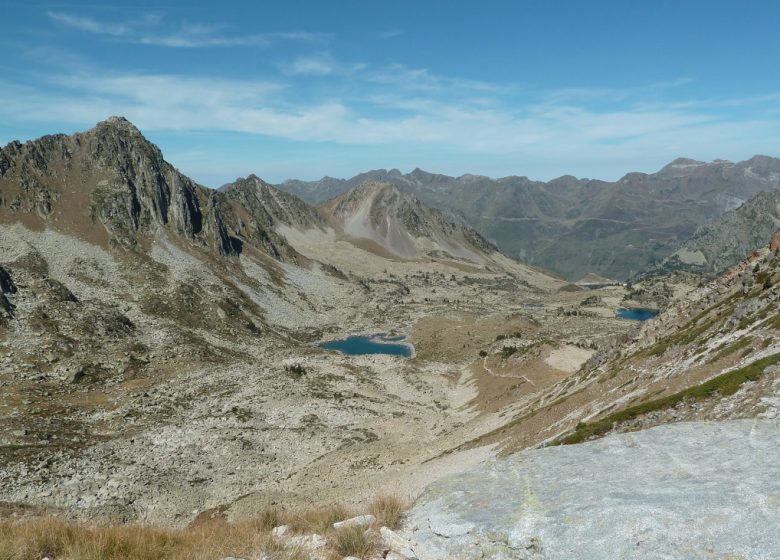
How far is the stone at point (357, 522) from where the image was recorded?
11.7 metres

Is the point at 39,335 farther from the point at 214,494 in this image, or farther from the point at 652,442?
the point at 652,442

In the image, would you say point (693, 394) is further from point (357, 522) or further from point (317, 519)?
point (317, 519)

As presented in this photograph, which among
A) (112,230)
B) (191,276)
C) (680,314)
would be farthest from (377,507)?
(112,230)

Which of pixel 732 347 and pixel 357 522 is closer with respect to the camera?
pixel 357 522

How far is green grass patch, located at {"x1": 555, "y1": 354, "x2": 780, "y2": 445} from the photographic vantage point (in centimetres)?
2462

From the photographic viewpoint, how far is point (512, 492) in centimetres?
1381

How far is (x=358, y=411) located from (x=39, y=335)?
56.5 metres

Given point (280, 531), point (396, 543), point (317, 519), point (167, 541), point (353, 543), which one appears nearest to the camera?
point (353, 543)

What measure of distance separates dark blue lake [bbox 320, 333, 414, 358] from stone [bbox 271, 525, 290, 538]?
119 metres

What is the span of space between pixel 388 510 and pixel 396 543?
145 centimetres

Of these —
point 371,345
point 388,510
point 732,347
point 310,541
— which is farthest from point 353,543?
point 371,345

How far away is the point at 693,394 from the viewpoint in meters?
26.2

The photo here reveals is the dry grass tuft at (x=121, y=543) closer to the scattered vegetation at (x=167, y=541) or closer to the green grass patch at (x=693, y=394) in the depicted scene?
the scattered vegetation at (x=167, y=541)

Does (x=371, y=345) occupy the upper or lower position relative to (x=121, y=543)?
lower
